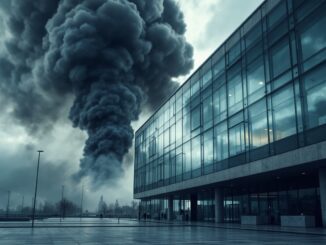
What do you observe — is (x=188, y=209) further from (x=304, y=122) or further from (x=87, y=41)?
(x=304, y=122)

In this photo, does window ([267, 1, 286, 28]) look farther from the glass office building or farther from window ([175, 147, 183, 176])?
window ([175, 147, 183, 176])

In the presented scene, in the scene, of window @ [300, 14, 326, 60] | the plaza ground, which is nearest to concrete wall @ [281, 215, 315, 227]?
the plaza ground

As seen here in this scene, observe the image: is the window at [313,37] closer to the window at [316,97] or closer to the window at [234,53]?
the window at [316,97]

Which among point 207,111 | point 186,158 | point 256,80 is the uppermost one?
point 256,80

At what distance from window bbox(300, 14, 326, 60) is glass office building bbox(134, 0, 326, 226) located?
0.18 ft

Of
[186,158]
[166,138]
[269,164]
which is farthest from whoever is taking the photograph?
[166,138]

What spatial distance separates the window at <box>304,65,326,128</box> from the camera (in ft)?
65.9

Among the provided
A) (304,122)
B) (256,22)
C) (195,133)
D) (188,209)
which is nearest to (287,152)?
(304,122)

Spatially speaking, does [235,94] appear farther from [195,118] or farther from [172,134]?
[172,134]

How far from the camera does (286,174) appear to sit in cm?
2586

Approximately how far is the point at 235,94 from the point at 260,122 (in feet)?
14.7

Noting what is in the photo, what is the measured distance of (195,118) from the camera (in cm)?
3775

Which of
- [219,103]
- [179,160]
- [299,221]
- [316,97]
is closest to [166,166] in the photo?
[179,160]

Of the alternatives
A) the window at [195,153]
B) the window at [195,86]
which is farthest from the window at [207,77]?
the window at [195,153]
